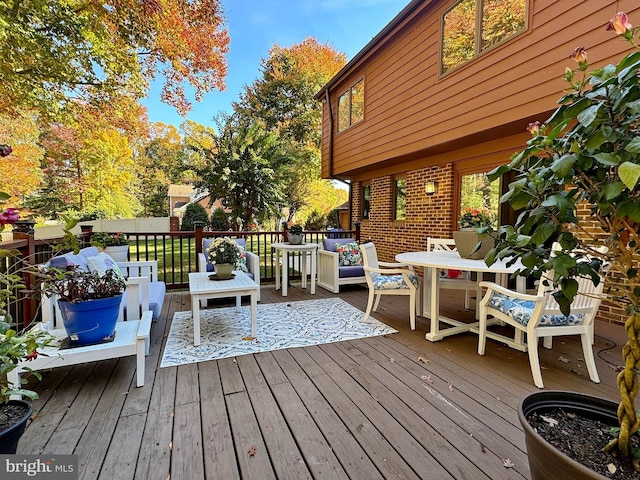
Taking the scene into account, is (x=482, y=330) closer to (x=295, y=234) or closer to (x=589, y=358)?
(x=589, y=358)

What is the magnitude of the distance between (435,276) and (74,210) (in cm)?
1427

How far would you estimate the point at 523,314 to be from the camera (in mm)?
A: 2369

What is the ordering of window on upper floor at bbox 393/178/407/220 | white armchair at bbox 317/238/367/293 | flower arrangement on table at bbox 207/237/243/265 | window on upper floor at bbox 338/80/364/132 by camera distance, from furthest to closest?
window on upper floor at bbox 338/80/364/132 → window on upper floor at bbox 393/178/407/220 → white armchair at bbox 317/238/367/293 → flower arrangement on table at bbox 207/237/243/265

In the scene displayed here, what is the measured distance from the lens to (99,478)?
138cm

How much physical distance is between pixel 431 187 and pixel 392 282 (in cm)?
265

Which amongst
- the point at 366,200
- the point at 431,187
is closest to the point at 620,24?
the point at 431,187

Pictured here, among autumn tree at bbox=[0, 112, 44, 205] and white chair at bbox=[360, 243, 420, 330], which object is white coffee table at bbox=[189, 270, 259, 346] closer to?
white chair at bbox=[360, 243, 420, 330]

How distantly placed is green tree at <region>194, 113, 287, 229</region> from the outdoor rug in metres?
5.90

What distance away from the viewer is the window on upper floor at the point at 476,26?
3607 mm

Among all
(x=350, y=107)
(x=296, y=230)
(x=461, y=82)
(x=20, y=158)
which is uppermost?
(x=350, y=107)

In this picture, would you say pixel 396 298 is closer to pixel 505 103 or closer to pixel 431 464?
pixel 505 103

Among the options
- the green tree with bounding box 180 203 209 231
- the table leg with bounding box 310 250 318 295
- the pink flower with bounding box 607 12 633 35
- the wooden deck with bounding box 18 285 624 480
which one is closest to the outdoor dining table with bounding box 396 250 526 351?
the wooden deck with bounding box 18 285 624 480

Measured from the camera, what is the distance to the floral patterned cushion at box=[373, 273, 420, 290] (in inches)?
135

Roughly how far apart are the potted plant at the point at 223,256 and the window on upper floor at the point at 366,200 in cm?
477
